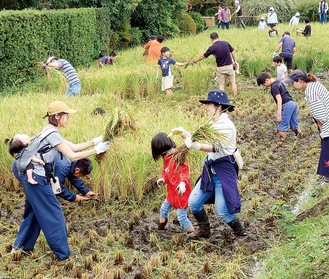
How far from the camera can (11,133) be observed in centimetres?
700

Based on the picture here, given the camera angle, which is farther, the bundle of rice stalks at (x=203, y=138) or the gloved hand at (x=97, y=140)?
the gloved hand at (x=97, y=140)

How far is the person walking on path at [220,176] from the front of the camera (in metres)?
5.02

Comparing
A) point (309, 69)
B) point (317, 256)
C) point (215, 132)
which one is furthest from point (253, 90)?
point (317, 256)

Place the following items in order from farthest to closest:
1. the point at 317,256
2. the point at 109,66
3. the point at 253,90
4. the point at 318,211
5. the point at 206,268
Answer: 1. the point at 109,66
2. the point at 253,90
3. the point at 318,211
4. the point at 206,268
5. the point at 317,256

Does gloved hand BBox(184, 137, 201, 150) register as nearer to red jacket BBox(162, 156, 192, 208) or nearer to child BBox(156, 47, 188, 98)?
red jacket BBox(162, 156, 192, 208)

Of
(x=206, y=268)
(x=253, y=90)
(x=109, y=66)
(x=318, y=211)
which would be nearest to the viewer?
(x=206, y=268)

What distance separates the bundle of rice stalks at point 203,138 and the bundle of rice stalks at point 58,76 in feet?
16.8

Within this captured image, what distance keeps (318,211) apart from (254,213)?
2.59ft

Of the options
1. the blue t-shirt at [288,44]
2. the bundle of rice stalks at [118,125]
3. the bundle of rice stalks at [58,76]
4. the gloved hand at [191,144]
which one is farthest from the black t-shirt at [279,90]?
the blue t-shirt at [288,44]

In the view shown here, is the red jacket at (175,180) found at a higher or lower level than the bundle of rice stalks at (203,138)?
lower

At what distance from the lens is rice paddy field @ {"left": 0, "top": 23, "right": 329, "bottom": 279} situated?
453 cm

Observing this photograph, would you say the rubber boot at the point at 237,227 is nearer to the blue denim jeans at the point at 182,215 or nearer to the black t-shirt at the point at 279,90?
the blue denim jeans at the point at 182,215

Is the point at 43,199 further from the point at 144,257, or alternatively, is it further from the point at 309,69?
the point at 309,69

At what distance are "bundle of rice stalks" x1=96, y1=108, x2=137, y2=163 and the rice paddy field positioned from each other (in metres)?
0.01
